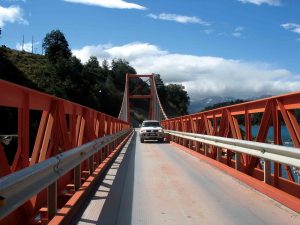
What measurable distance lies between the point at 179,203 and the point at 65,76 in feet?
323

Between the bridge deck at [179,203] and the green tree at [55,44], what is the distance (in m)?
120

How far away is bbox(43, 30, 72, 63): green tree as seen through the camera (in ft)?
419

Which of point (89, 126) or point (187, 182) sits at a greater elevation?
point (89, 126)

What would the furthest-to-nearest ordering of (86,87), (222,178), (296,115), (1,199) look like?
1. (86,87)
2. (222,178)
3. (296,115)
4. (1,199)

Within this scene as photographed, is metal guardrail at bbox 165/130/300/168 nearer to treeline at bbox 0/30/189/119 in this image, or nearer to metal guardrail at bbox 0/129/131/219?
metal guardrail at bbox 0/129/131/219

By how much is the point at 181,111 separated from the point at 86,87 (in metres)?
72.3

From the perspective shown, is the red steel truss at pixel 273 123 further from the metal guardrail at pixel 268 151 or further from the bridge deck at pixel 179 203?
the bridge deck at pixel 179 203

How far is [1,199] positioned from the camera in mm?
3287

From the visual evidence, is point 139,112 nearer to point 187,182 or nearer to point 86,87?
point 86,87

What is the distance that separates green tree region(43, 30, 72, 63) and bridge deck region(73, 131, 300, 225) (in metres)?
120

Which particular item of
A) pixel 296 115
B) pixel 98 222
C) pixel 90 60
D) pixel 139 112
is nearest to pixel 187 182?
pixel 296 115

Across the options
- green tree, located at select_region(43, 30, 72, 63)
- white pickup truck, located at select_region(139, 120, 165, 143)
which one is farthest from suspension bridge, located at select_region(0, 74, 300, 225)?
green tree, located at select_region(43, 30, 72, 63)

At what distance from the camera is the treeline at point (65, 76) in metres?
91.7

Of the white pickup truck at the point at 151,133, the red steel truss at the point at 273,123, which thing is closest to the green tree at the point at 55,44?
the white pickup truck at the point at 151,133
